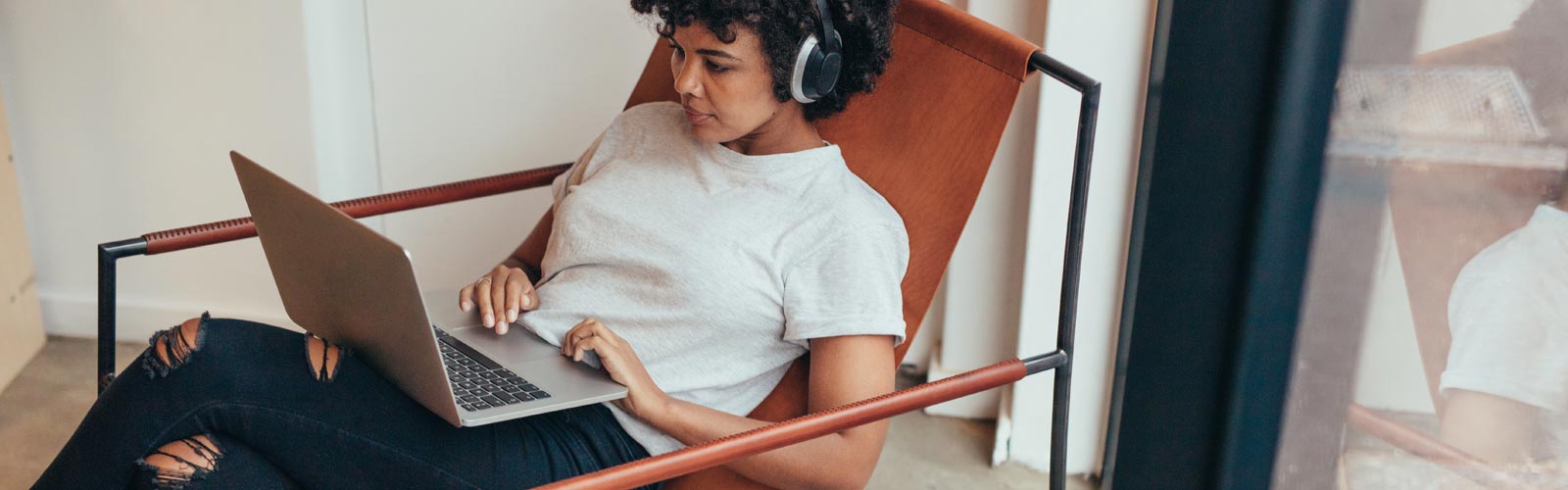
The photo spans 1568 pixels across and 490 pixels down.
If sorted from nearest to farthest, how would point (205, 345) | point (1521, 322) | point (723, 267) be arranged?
1. point (1521, 322)
2. point (205, 345)
3. point (723, 267)

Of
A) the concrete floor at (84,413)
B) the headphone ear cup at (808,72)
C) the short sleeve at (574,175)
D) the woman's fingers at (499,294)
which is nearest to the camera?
the headphone ear cup at (808,72)

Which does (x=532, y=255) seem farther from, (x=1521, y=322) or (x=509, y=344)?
(x=1521, y=322)

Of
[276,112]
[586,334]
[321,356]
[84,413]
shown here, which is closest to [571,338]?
[586,334]

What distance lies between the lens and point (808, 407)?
1253 mm

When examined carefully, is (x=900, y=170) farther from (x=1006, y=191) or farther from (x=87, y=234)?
(x=87, y=234)

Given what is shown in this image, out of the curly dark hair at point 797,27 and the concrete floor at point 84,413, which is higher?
the curly dark hair at point 797,27

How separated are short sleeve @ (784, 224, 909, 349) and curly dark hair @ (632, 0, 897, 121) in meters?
0.16

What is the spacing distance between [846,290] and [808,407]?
0.12m

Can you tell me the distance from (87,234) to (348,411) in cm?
146

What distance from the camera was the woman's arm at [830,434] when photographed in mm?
1221

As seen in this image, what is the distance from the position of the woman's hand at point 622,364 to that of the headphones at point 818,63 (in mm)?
311

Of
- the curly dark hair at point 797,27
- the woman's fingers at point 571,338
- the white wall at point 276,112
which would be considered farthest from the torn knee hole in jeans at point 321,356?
the white wall at point 276,112

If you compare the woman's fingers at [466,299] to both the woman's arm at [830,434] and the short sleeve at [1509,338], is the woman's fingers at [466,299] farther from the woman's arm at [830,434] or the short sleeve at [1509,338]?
the short sleeve at [1509,338]

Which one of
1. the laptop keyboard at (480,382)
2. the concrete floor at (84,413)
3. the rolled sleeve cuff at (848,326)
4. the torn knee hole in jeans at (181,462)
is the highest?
the rolled sleeve cuff at (848,326)
